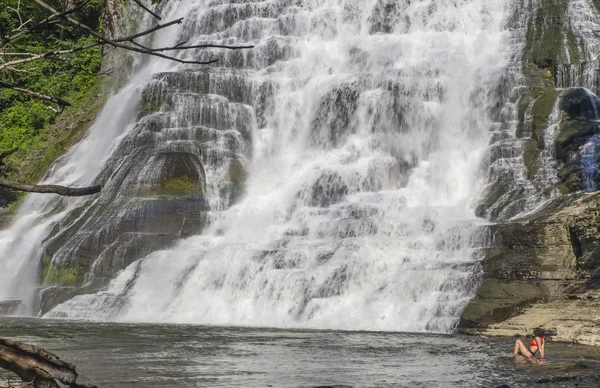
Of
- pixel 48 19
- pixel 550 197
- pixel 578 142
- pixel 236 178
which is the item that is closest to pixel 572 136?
pixel 578 142

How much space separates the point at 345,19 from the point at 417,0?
12.0 ft

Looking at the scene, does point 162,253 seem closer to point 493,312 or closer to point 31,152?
point 493,312

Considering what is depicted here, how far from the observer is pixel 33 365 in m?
4.68

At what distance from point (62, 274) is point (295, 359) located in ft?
50.2

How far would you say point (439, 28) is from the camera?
121ft

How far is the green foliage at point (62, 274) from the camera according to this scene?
2553cm

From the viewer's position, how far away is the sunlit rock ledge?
16.7 meters

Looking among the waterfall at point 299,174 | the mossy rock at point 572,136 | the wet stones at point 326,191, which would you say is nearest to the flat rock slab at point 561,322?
Answer: the waterfall at point 299,174

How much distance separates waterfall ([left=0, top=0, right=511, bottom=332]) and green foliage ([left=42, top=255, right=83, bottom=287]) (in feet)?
1.06

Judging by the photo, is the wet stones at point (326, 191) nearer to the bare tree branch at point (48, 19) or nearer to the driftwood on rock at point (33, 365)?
the driftwood on rock at point (33, 365)

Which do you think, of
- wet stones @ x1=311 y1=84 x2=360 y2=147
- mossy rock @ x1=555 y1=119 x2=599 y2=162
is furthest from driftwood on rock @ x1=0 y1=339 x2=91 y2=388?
wet stones @ x1=311 y1=84 x2=360 y2=147

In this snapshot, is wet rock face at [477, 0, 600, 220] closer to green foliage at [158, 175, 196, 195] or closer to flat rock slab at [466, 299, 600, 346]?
flat rock slab at [466, 299, 600, 346]

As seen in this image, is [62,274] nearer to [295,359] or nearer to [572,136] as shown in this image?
[295,359]

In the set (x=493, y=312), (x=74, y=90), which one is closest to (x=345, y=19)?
(x=74, y=90)
